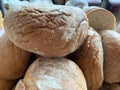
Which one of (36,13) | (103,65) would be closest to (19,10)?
(36,13)

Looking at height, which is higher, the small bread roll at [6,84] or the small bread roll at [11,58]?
the small bread roll at [11,58]

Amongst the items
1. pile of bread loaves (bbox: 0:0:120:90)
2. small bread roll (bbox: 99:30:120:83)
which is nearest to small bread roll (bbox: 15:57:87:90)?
pile of bread loaves (bbox: 0:0:120:90)

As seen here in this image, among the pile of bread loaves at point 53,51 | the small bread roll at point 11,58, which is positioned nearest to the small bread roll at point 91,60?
the pile of bread loaves at point 53,51

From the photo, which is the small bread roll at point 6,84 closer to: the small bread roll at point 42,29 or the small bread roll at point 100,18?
the small bread roll at point 42,29

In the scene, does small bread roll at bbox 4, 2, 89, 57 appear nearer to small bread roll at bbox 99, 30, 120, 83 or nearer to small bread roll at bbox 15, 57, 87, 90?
small bread roll at bbox 15, 57, 87, 90

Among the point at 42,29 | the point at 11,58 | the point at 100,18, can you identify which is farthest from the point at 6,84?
the point at 100,18

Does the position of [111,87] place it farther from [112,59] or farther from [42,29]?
[42,29]
